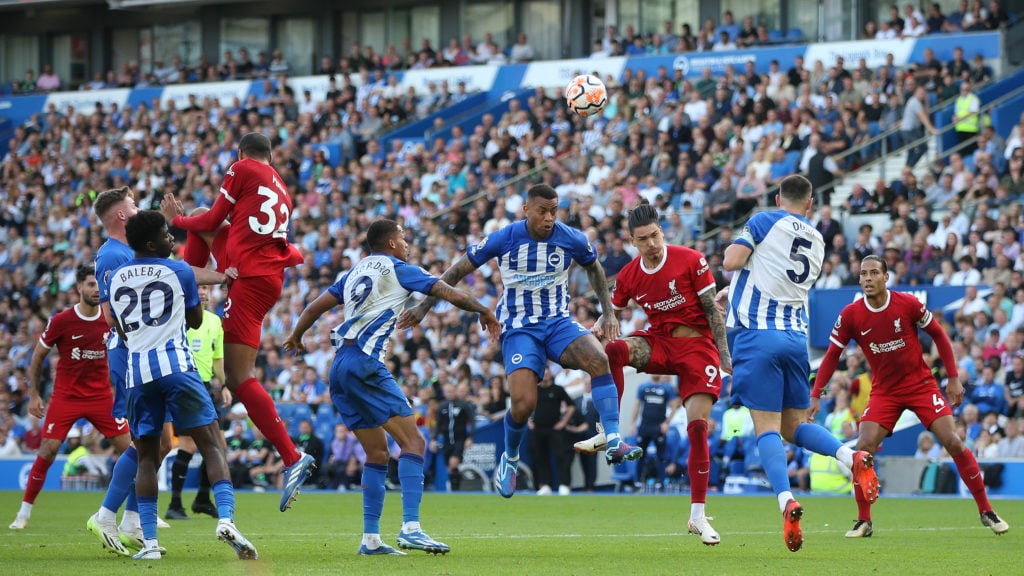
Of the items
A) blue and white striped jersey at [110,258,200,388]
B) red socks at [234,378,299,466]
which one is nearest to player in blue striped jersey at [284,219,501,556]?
red socks at [234,378,299,466]

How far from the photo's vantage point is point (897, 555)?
967 centimetres

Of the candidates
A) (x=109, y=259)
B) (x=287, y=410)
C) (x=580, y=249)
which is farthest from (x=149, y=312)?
(x=287, y=410)

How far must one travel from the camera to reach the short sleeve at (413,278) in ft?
32.1

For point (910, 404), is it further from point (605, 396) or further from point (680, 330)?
point (605, 396)

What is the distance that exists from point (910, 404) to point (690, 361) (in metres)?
2.26

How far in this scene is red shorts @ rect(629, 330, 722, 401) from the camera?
1103cm

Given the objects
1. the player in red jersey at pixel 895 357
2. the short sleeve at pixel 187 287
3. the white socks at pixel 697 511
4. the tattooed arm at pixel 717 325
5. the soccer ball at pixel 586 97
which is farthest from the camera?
the soccer ball at pixel 586 97

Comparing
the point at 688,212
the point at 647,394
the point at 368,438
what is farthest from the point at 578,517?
the point at 688,212

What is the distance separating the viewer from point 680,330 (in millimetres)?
11203

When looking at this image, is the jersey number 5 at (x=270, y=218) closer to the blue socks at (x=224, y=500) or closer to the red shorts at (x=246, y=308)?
the red shorts at (x=246, y=308)

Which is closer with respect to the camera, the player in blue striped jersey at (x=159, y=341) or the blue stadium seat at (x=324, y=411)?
the player in blue striped jersey at (x=159, y=341)

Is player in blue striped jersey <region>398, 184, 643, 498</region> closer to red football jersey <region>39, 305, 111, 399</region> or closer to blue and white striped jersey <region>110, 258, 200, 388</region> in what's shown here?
blue and white striped jersey <region>110, 258, 200, 388</region>

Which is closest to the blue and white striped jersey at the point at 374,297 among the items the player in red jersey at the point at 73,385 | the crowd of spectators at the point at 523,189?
the player in red jersey at the point at 73,385

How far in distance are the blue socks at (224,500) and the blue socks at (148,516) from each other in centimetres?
54
